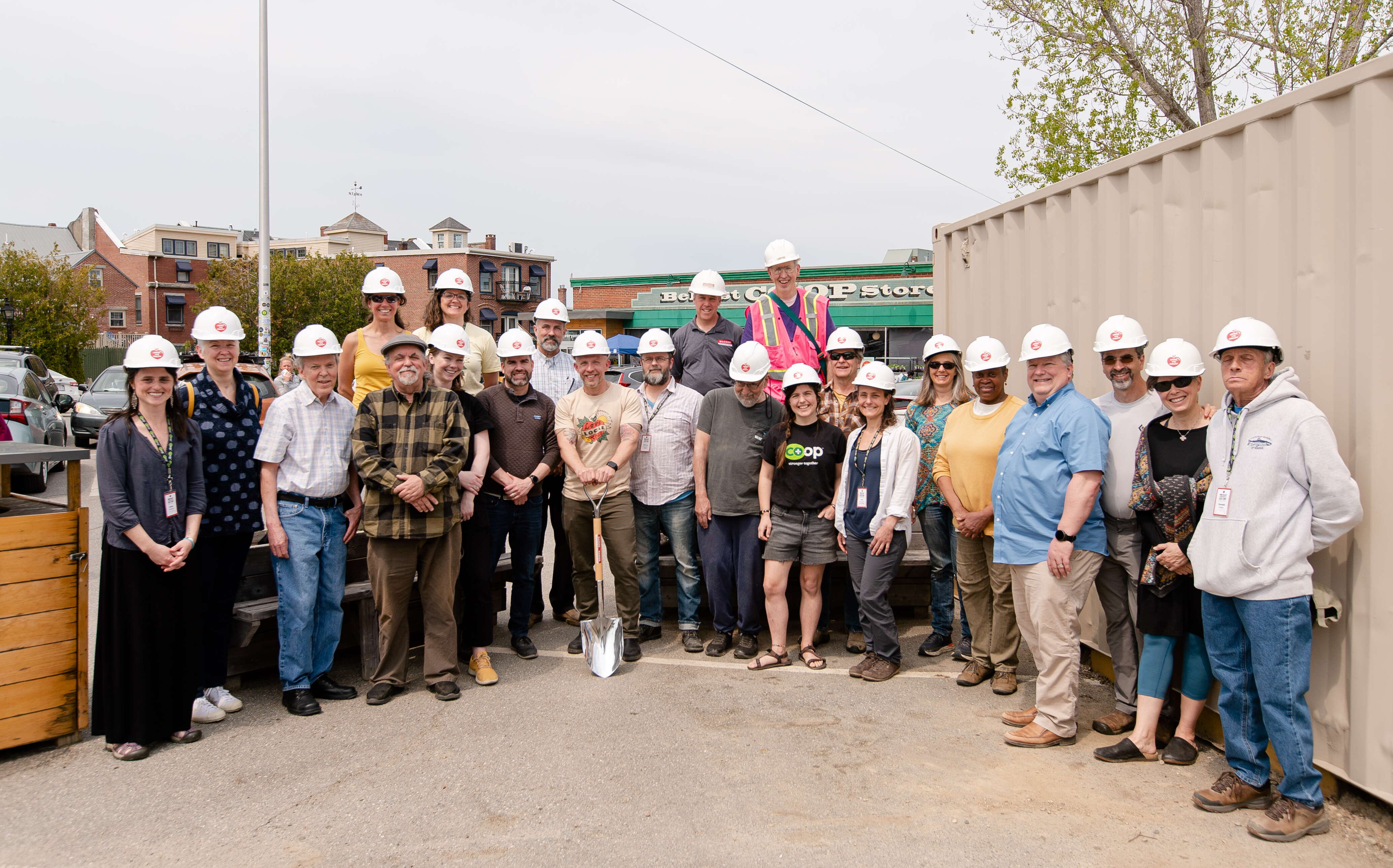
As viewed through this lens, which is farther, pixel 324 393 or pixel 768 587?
pixel 768 587

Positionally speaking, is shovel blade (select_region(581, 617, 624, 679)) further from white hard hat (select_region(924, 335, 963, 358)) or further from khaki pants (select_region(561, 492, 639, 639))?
white hard hat (select_region(924, 335, 963, 358))

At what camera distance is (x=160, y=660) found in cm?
459

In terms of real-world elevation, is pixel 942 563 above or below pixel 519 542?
below

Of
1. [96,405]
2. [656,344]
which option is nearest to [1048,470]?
[656,344]

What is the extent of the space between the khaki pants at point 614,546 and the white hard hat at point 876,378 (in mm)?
1741

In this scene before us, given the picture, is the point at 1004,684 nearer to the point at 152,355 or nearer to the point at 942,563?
the point at 942,563

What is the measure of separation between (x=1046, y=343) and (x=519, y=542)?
350 centimetres

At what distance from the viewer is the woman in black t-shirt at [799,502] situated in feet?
19.1

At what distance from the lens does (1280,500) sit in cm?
360

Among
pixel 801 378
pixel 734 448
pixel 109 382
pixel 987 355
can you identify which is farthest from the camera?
pixel 109 382

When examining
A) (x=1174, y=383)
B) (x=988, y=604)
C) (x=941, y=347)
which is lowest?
(x=988, y=604)

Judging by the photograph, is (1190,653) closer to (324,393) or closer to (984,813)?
(984,813)

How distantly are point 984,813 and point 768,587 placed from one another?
227 cm

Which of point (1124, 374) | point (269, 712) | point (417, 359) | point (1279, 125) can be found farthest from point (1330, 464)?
point (269, 712)
